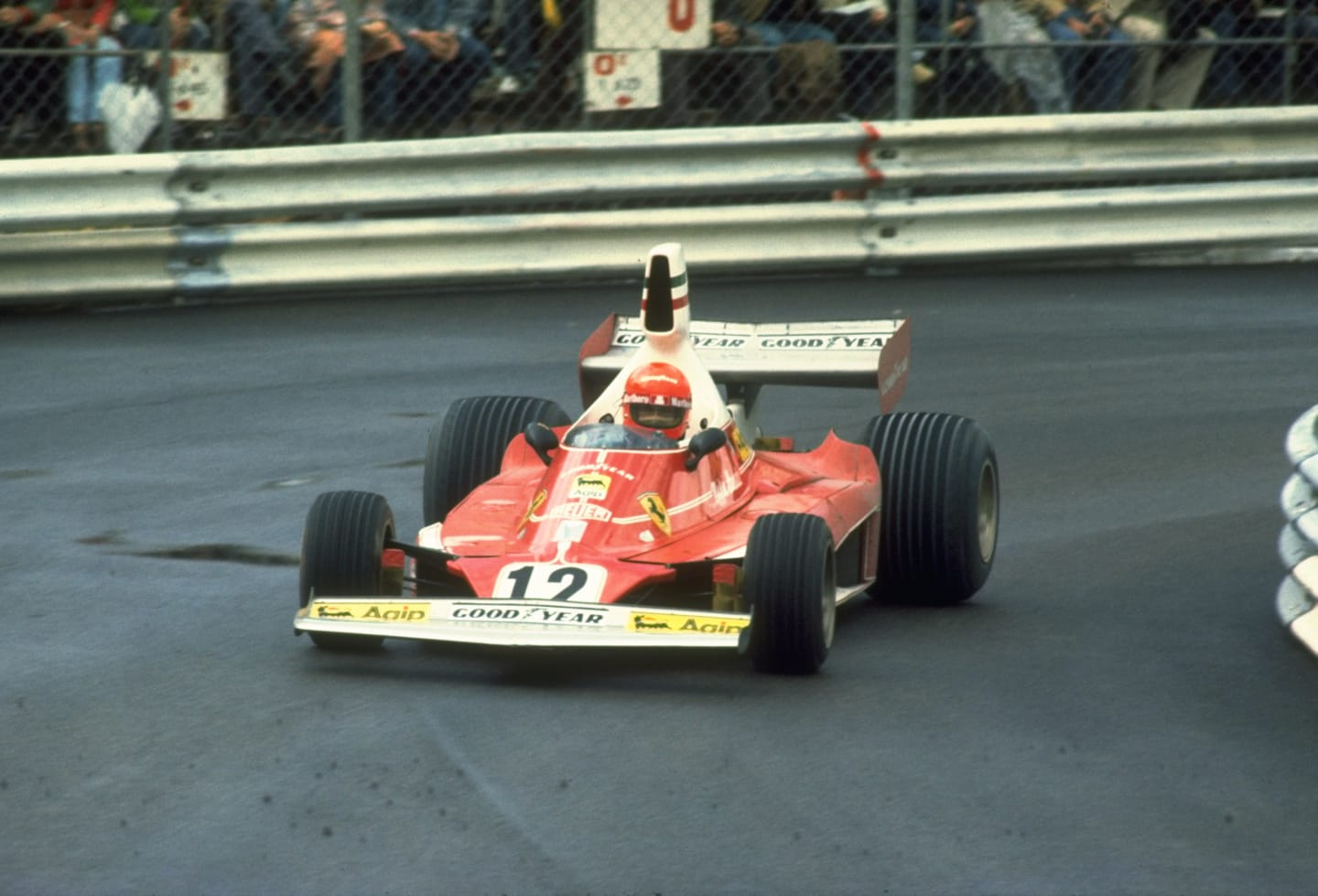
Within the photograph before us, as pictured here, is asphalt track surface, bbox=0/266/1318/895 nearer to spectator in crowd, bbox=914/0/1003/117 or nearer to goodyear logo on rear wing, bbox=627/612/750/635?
goodyear logo on rear wing, bbox=627/612/750/635

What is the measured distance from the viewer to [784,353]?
7.93m

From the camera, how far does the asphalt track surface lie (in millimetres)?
4801

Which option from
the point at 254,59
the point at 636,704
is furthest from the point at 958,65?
the point at 636,704

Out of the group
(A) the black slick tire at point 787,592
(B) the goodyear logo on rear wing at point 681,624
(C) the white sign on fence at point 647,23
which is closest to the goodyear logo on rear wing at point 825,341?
(A) the black slick tire at point 787,592

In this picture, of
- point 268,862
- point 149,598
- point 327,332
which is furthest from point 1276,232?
point 268,862

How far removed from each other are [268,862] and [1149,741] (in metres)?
2.21

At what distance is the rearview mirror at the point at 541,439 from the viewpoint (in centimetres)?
711

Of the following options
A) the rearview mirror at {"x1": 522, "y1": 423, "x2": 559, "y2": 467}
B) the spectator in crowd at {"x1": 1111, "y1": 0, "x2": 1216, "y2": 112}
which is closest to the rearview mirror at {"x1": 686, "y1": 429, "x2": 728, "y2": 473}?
the rearview mirror at {"x1": 522, "y1": 423, "x2": 559, "y2": 467}

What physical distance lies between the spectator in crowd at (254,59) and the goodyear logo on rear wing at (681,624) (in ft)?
23.9

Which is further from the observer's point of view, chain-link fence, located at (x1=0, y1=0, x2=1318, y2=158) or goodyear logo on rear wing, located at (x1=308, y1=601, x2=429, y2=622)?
chain-link fence, located at (x1=0, y1=0, x2=1318, y2=158)

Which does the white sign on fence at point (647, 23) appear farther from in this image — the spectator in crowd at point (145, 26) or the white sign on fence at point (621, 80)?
the spectator in crowd at point (145, 26)

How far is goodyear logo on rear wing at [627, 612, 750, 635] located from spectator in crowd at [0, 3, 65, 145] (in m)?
7.47

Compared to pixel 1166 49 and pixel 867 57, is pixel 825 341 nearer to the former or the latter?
pixel 867 57

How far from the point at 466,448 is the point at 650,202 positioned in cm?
705
